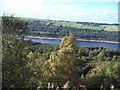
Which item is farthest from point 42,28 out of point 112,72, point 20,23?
point 20,23

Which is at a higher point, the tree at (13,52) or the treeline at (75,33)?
the tree at (13,52)

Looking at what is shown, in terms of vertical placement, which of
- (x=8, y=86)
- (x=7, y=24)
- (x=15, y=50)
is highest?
(x=7, y=24)

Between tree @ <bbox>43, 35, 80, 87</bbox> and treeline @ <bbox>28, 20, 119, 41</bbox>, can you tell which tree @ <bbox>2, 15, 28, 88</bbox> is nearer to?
tree @ <bbox>43, 35, 80, 87</bbox>

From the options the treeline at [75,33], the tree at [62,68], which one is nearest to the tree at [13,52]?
the tree at [62,68]

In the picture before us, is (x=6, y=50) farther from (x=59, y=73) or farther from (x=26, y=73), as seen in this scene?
(x=59, y=73)

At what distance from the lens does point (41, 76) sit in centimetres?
1429

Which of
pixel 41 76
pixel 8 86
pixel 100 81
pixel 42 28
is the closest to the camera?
pixel 8 86

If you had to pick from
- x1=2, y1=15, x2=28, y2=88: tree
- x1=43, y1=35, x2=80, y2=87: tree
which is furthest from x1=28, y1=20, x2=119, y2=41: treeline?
x1=2, y1=15, x2=28, y2=88: tree

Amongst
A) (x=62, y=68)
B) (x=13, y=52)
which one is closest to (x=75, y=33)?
(x=62, y=68)

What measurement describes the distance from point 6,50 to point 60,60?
14.2 feet

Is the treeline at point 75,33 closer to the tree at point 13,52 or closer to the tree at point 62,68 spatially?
the tree at point 62,68

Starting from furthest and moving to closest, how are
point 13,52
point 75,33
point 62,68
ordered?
point 75,33 < point 62,68 < point 13,52

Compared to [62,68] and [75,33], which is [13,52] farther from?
[75,33]

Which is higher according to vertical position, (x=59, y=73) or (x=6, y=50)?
(x=6, y=50)
